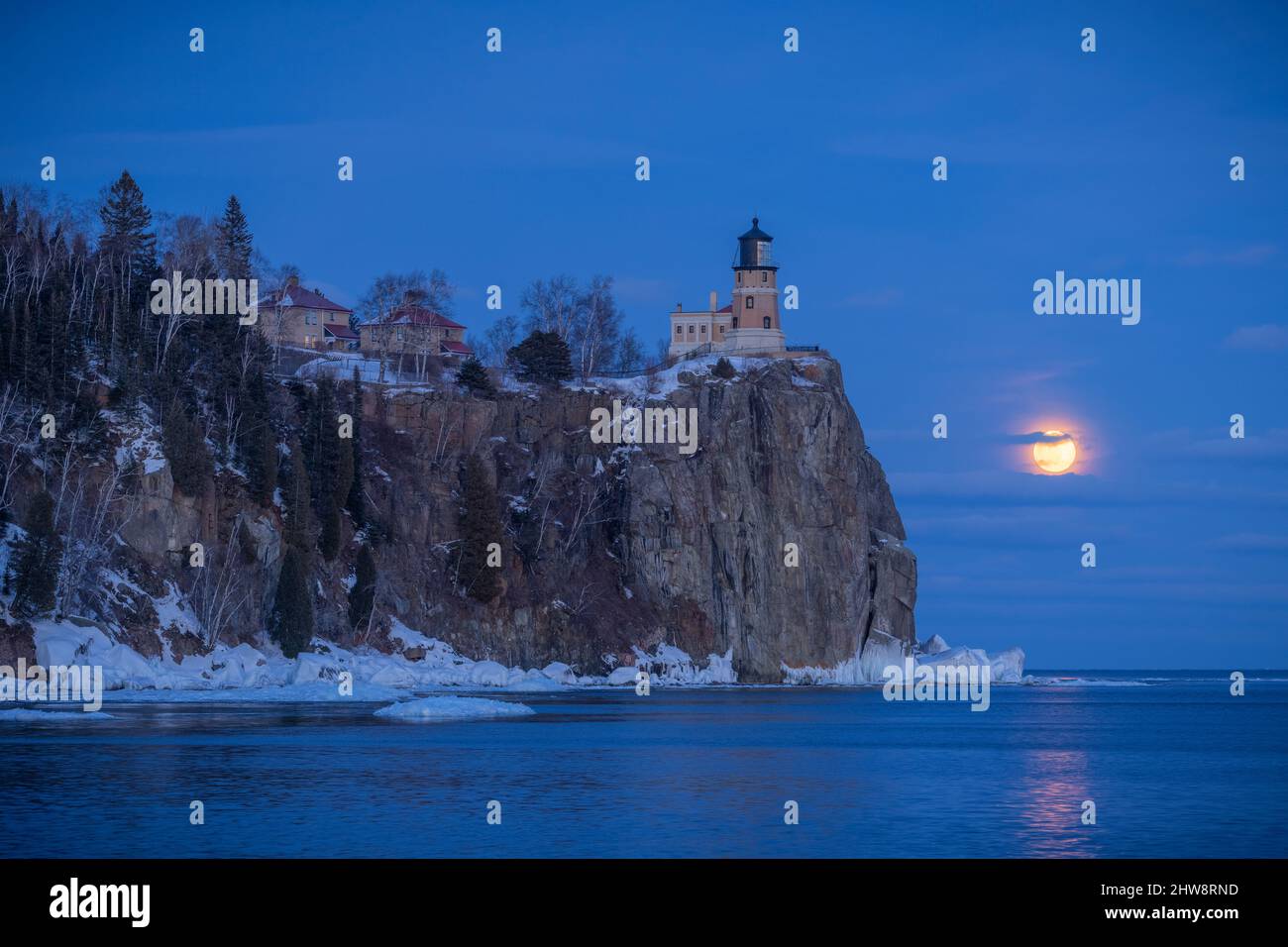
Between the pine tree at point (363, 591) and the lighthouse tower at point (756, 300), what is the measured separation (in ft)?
170

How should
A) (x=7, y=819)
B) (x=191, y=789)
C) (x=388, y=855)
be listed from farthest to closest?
(x=191, y=789) < (x=7, y=819) < (x=388, y=855)

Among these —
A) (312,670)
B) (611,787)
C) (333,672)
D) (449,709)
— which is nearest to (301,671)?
(312,670)

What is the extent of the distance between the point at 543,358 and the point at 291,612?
42581 millimetres

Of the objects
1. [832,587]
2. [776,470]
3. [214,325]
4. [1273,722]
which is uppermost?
[214,325]

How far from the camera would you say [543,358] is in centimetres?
12106

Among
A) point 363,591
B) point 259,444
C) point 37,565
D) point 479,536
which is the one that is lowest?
point 363,591

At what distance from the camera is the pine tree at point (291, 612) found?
276 feet

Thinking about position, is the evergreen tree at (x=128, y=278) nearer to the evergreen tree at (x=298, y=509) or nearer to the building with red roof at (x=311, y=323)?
the evergreen tree at (x=298, y=509)

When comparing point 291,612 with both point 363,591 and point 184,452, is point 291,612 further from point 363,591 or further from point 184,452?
point 184,452

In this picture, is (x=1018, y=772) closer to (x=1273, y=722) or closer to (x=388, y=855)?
(x=388, y=855)

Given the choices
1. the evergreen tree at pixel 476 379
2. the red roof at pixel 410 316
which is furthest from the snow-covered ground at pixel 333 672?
the red roof at pixel 410 316

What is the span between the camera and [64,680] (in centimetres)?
7044

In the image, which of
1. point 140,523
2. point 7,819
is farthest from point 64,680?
point 7,819
